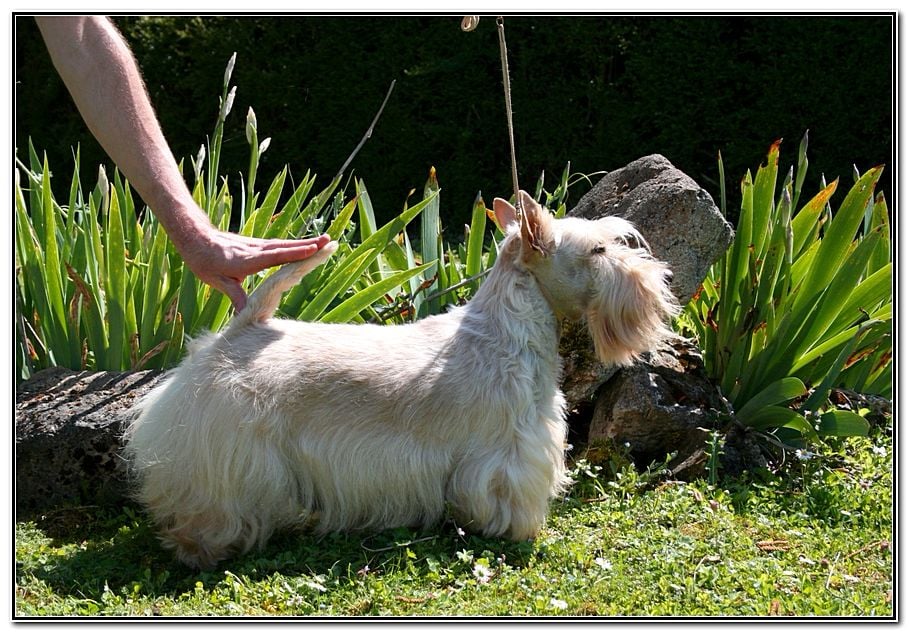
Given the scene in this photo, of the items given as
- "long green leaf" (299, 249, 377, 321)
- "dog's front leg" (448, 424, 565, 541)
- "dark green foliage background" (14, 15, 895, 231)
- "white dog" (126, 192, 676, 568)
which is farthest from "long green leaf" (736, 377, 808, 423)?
"dark green foliage background" (14, 15, 895, 231)

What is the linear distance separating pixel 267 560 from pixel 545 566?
99 centimetres

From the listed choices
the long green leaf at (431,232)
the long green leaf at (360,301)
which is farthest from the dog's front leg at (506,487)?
the long green leaf at (431,232)

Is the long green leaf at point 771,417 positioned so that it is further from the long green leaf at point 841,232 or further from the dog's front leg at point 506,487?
the dog's front leg at point 506,487

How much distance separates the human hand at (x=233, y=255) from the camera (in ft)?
11.1

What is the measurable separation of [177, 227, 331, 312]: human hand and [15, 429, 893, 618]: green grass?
1.00 meters

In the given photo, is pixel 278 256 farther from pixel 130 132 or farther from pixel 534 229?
pixel 534 229

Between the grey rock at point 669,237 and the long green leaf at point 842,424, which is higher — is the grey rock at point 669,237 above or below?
above

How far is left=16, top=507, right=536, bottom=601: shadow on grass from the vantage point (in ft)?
11.3

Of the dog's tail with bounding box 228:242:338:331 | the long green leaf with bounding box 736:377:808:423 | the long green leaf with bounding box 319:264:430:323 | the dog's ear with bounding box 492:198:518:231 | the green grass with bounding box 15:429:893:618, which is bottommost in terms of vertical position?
the green grass with bounding box 15:429:893:618

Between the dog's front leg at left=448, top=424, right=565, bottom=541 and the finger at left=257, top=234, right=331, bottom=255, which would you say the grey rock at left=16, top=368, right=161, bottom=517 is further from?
the dog's front leg at left=448, top=424, right=565, bottom=541

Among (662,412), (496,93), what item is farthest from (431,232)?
(496,93)

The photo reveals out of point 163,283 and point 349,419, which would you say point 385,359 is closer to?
point 349,419

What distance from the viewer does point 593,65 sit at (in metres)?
9.62

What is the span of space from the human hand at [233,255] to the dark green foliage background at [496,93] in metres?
6.46
